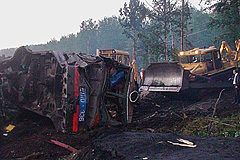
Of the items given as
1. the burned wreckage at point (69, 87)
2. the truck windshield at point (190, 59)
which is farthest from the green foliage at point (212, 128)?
the truck windshield at point (190, 59)

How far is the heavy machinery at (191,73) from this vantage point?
1177 centimetres

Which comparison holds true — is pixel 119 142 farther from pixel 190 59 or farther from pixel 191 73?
pixel 190 59

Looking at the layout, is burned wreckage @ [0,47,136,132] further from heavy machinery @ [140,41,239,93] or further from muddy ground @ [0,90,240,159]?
heavy machinery @ [140,41,239,93]

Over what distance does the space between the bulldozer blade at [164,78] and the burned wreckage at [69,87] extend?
5.08 metres

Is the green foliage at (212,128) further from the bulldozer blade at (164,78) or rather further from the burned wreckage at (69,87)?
the bulldozer blade at (164,78)

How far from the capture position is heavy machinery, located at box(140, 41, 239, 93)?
38.6 feet

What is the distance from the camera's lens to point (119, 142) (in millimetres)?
4605

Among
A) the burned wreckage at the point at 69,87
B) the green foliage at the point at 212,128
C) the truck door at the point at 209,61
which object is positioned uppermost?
the truck door at the point at 209,61

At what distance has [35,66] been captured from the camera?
7.44m

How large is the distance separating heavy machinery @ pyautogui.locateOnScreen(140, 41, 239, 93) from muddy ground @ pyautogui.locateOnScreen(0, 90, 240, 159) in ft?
9.61

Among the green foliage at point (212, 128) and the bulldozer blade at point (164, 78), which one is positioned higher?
the bulldozer blade at point (164, 78)

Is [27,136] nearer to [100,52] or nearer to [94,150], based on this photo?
[94,150]

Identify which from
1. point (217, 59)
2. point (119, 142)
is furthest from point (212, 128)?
point (217, 59)

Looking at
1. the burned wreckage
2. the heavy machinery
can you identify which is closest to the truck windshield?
the heavy machinery
